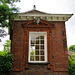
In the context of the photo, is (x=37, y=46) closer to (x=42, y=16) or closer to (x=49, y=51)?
(x=49, y=51)

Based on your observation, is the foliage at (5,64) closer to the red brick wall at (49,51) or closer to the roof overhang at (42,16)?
the red brick wall at (49,51)

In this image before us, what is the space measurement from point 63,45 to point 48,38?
48.6 inches

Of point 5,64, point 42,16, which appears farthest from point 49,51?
point 5,64

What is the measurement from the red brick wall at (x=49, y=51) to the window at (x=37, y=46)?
0.32m

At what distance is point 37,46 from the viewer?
8219 mm

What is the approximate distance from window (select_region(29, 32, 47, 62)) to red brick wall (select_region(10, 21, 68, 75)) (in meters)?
0.32

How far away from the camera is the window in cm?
796

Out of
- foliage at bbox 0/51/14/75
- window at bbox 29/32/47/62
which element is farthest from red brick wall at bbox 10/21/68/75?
foliage at bbox 0/51/14/75

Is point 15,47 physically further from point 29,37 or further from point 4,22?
point 4,22

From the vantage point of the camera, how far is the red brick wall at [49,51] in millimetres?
7559

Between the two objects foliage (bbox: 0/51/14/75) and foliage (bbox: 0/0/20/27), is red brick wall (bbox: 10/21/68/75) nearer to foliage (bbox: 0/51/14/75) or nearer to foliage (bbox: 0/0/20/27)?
foliage (bbox: 0/51/14/75)

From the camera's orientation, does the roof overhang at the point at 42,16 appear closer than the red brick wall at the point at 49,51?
No

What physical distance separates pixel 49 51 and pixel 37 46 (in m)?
1.00

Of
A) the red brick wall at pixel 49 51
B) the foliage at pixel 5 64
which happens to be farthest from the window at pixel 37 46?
the foliage at pixel 5 64
